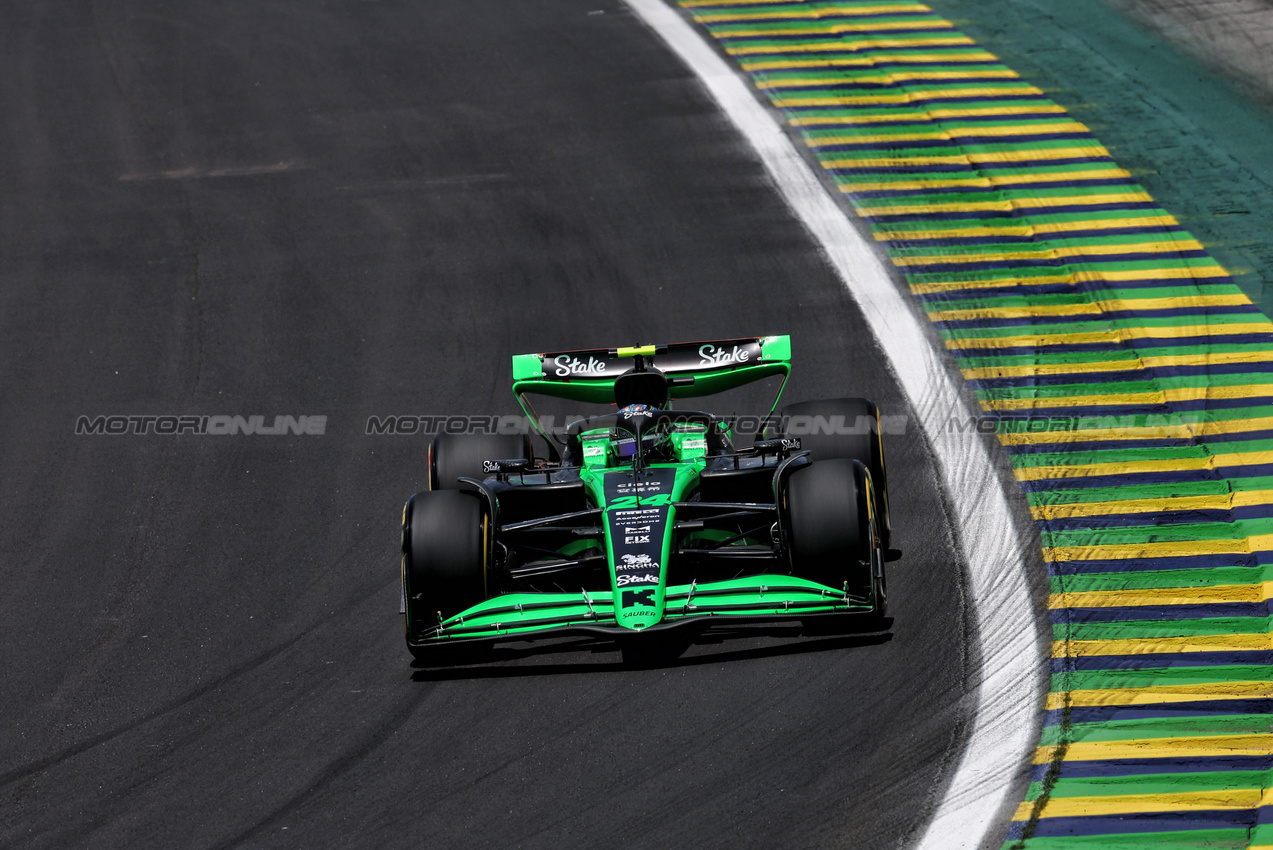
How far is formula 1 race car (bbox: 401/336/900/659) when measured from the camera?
8.25 meters

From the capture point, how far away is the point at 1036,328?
A: 41.4 feet

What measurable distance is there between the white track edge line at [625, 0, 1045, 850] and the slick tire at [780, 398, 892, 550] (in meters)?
0.73

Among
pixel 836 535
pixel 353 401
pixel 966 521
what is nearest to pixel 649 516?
pixel 836 535

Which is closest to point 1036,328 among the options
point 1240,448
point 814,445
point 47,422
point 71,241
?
point 1240,448

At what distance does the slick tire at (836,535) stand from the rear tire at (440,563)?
1.80 m

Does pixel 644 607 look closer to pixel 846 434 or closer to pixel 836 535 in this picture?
pixel 836 535

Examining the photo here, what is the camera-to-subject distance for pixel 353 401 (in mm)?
12477

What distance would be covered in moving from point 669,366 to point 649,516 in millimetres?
1776

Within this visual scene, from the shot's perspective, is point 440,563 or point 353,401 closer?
point 440,563

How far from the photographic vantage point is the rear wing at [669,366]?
1008 cm

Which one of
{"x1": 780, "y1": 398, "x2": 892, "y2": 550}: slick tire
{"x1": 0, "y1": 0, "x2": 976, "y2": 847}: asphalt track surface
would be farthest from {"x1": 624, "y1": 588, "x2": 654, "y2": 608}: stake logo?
{"x1": 780, "y1": 398, "x2": 892, "y2": 550}: slick tire

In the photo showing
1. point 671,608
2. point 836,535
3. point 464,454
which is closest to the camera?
point 671,608

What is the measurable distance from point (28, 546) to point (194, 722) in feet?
9.39

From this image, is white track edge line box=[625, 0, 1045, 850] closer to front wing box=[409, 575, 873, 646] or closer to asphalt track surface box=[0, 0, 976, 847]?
asphalt track surface box=[0, 0, 976, 847]
